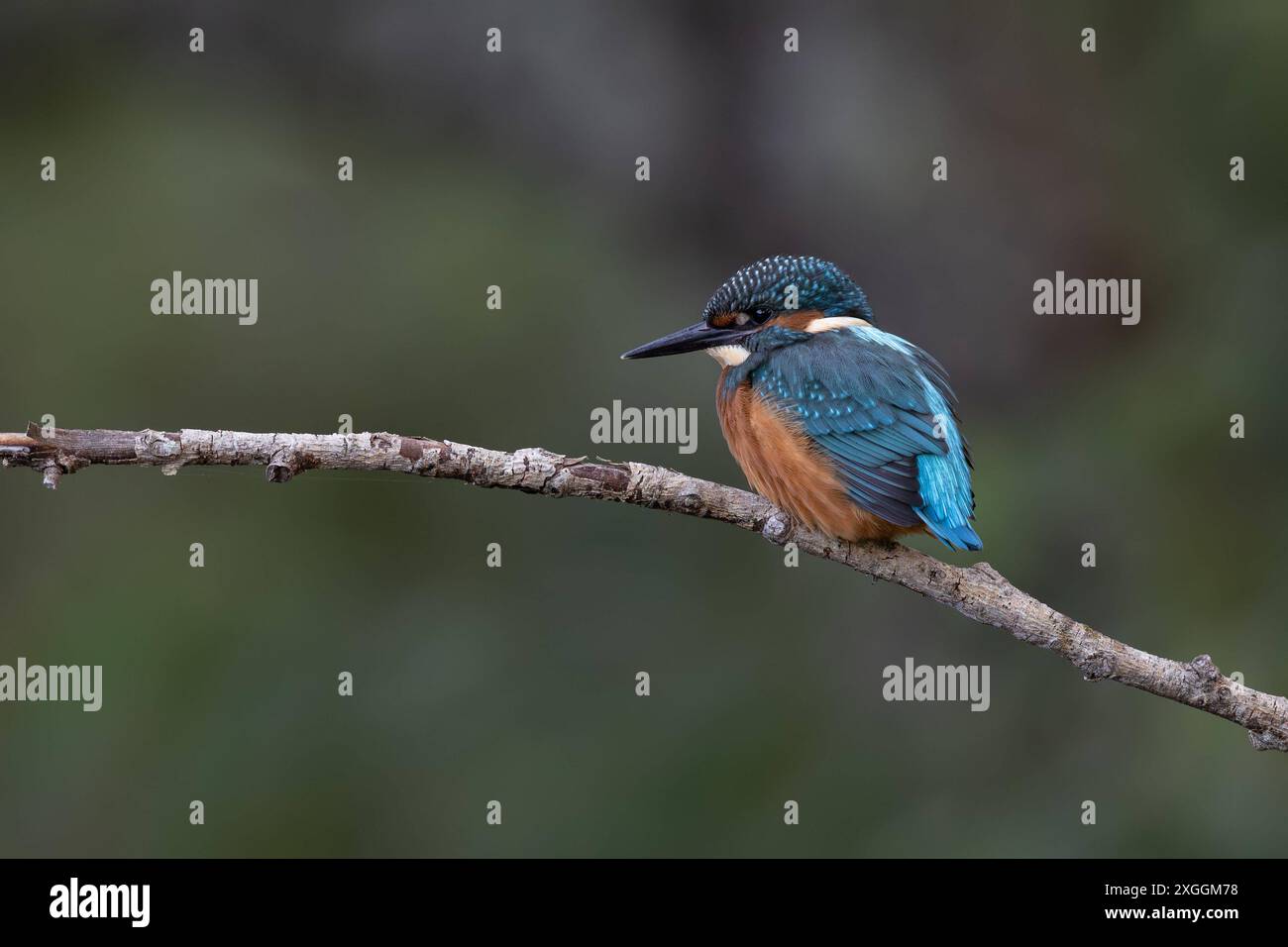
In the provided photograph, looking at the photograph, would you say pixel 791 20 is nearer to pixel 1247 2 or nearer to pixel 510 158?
pixel 510 158

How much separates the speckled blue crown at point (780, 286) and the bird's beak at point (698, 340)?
0.04m

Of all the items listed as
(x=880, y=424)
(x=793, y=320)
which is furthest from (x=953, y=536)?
(x=793, y=320)

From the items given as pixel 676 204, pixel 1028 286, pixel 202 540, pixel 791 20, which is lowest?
pixel 202 540

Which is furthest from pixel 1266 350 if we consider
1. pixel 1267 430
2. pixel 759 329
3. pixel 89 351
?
pixel 89 351

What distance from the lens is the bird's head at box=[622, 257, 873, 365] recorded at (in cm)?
271

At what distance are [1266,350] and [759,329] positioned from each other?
2.54m

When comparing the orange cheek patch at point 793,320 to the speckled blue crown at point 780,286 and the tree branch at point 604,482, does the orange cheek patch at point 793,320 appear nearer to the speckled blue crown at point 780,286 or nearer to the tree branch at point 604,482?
the speckled blue crown at point 780,286

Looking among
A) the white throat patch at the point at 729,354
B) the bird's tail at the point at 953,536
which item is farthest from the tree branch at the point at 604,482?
the white throat patch at the point at 729,354

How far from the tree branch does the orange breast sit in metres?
0.15

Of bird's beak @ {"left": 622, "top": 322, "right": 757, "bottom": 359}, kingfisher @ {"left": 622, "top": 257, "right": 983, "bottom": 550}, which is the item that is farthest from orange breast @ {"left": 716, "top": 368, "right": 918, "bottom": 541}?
bird's beak @ {"left": 622, "top": 322, "right": 757, "bottom": 359}

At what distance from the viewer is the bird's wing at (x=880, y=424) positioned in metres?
2.41

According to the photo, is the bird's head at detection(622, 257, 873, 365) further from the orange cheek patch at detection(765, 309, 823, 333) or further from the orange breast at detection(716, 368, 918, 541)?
the orange breast at detection(716, 368, 918, 541)

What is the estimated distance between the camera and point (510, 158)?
198 inches

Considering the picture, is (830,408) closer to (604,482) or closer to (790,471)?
(790,471)
